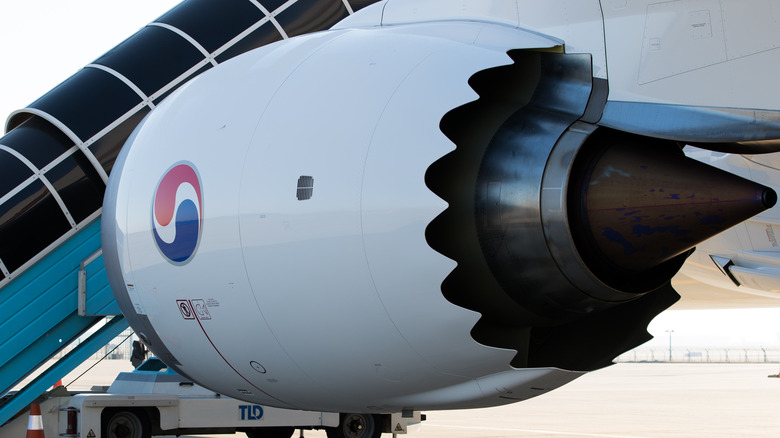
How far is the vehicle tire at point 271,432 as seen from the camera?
11.3 meters

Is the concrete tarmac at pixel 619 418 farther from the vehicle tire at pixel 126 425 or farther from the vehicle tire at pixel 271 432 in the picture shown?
the vehicle tire at pixel 126 425

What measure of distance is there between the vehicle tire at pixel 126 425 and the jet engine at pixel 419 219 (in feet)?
19.0

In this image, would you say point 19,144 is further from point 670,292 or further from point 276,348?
point 670,292

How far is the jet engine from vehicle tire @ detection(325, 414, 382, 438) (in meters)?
6.57

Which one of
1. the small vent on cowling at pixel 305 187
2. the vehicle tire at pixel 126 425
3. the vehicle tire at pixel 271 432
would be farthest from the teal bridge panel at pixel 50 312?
the small vent on cowling at pixel 305 187

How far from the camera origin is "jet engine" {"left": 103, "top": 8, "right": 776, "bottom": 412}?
425cm

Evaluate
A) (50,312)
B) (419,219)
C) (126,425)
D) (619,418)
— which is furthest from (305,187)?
(619,418)

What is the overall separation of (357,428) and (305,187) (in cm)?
784

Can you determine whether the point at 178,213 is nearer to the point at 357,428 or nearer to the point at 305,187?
the point at 305,187

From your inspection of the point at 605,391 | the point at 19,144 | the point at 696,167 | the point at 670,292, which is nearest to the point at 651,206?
the point at 696,167

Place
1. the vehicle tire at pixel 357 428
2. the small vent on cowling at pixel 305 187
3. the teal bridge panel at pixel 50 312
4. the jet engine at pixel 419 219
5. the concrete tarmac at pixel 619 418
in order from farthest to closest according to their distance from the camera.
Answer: the concrete tarmac at pixel 619 418 < the vehicle tire at pixel 357 428 < the teal bridge panel at pixel 50 312 < the small vent on cowling at pixel 305 187 < the jet engine at pixel 419 219

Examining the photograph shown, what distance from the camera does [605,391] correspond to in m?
25.7

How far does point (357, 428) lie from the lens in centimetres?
1166

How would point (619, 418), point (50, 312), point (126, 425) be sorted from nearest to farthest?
point (50, 312) < point (126, 425) < point (619, 418)
